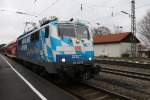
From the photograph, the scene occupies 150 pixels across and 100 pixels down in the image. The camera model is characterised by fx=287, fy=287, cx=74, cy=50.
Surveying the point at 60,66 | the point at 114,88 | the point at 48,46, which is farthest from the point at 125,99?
the point at 48,46

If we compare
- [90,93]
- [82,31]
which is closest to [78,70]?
[90,93]

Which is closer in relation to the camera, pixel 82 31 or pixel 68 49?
pixel 68 49

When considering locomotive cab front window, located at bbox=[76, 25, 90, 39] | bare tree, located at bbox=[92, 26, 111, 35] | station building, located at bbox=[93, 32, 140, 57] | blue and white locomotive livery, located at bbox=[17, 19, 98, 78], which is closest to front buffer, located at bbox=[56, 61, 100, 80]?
blue and white locomotive livery, located at bbox=[17, 19, 98, 78]

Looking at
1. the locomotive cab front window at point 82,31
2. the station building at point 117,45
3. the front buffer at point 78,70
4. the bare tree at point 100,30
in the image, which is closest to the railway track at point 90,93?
the front buffer at point 78,70

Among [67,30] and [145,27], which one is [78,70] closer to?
[67,30]

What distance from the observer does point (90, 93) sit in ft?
39.4

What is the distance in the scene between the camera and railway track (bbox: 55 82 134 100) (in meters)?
10.8

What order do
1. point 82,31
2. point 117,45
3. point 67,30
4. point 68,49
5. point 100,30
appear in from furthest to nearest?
point 100,30
point 117,45
point 82,31
point 67,30
point 68,49

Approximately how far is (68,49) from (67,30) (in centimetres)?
101

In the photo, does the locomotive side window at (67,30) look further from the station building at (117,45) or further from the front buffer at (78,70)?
the station building at (117,45)

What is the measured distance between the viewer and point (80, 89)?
13.2 m

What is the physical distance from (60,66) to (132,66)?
15.0 metres

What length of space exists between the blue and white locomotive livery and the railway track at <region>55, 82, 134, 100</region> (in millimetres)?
636

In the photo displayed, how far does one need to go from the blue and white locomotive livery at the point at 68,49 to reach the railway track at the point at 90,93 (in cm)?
64
